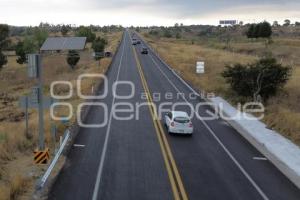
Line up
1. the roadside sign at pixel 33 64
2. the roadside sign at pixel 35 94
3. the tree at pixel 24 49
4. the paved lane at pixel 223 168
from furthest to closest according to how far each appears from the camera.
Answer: the tree at pixel 24 49, the roadside sign at pixel 35 94, the roadside sign at pixel 33 64, the paved lane at pixel 223 168

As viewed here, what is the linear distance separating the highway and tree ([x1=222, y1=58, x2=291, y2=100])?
9963 mm

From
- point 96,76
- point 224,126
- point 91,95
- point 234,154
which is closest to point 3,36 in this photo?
point 96,76

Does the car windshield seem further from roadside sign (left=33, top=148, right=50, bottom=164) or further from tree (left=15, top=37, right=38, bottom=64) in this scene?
tree (left=15, top=37, right=38, bottom=64)

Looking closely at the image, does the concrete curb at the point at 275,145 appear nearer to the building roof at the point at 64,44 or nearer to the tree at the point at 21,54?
the building roof at the point at 64,44

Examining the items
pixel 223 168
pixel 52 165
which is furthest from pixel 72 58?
pixel 52 165

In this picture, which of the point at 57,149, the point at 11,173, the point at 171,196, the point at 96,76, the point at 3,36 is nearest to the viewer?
the point at 171,196

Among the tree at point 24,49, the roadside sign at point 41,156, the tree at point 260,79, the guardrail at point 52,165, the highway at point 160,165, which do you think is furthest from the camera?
the tree at point 24,49

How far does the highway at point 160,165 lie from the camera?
1633cm

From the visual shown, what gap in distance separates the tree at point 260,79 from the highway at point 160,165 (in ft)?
32.7

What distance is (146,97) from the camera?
38875 millimetres

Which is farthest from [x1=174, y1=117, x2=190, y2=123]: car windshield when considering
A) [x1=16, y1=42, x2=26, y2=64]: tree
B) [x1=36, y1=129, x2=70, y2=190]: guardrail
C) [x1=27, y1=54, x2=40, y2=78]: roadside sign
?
[x1=16, y1=42, x2=26, y2=64]: tree

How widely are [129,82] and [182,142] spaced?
81.4ft

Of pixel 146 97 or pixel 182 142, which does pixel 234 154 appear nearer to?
pixel 182 142

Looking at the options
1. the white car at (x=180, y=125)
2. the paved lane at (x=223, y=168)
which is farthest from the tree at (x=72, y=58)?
the white car at (x=180, y=125)
